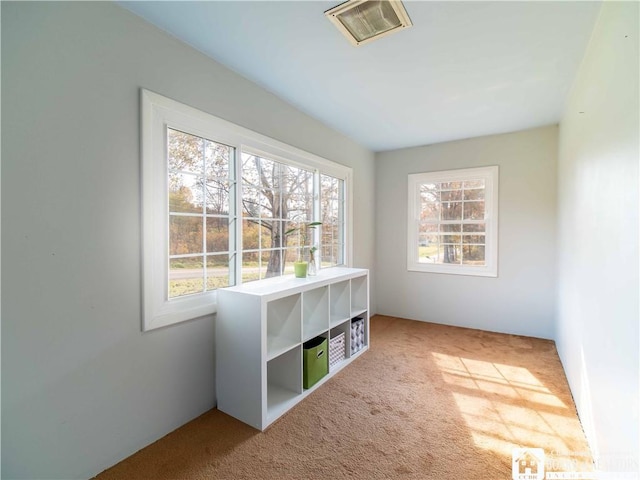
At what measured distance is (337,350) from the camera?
9.21 ft

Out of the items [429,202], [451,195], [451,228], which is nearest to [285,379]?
[451,228]

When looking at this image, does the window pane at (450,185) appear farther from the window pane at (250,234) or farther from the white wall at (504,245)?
the window pane at (250,234)

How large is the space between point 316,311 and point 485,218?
2586mm

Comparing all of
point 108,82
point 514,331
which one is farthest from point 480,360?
point 108,82

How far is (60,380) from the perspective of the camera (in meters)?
1.42

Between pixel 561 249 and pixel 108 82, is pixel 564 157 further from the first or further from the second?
pixel 108 82

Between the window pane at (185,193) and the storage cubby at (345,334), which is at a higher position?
the window pane at (185,193)

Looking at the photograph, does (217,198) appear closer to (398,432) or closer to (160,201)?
(160,201)

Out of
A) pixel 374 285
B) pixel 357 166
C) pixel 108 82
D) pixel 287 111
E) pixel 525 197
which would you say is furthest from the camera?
pixel 374 285

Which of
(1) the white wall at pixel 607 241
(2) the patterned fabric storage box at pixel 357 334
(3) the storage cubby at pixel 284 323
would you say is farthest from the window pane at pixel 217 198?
(1) the white wall at pixel 607 241

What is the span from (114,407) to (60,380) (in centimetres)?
33

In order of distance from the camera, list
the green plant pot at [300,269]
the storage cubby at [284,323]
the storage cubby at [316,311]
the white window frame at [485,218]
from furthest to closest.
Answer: the white window frame at [485,218]
the green plant pot at [300,269]
the storage cubby at [316,311]
the storage cubby at [284,323]

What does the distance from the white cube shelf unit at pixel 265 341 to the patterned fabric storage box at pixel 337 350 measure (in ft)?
0.18

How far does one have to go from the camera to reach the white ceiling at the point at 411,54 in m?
1.63
